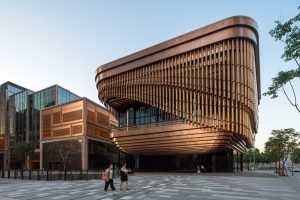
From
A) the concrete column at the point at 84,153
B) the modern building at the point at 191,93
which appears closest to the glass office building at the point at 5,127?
the concrete column at the point at 84,153

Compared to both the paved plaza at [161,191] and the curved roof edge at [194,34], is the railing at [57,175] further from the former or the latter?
the curved roof edge at [194,34]

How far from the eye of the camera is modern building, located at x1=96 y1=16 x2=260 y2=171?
42844 millimetres

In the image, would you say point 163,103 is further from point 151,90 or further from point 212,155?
point 212,155

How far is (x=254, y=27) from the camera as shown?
44375 mm

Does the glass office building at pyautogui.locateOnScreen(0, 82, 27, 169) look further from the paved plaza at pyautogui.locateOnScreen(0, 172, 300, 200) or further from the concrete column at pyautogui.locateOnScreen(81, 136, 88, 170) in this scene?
the paved plaza at pyautogui.locateOnScreen(0, 172, 300, 200)

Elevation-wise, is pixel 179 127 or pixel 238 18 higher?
pixel 238 18

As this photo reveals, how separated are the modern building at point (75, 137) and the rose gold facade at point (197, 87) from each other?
866 centimetres

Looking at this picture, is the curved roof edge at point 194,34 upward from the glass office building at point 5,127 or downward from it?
upward

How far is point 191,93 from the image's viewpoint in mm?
46594

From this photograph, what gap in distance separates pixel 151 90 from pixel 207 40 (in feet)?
40.9

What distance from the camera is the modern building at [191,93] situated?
1687 inches

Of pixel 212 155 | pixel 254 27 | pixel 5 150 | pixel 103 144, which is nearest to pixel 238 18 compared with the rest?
pixel 254 27

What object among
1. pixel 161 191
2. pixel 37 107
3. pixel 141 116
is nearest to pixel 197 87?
pixel 141 116

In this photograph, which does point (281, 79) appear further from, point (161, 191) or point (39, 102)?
point (39, 102)
